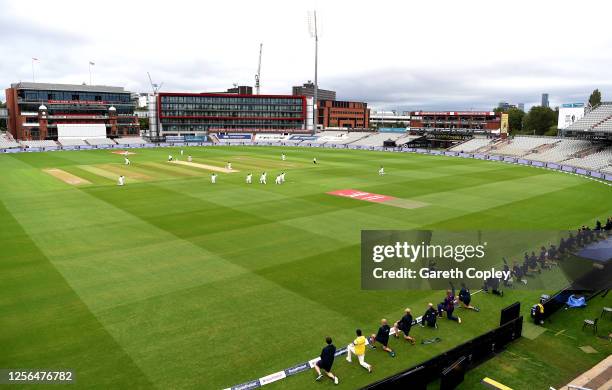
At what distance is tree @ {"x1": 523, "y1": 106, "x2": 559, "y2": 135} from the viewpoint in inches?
5197

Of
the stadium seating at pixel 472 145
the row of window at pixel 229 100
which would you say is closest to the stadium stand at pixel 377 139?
the stadium seating at pixel 472 145

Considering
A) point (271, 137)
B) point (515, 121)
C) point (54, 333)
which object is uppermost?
point (515, 121)

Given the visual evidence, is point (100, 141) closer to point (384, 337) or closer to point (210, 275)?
point (210, 275)

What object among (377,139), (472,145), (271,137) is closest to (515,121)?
(377,139)

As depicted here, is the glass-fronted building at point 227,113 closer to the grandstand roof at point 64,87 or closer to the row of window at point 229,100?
the row of window at point 229,100

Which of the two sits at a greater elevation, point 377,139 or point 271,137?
point 271,137

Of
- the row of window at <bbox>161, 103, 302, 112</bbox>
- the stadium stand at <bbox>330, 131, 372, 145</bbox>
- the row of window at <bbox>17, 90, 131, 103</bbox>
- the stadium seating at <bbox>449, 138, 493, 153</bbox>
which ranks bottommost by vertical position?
the stadium seating at <bbox>449, 138, 493, 153</bbox>

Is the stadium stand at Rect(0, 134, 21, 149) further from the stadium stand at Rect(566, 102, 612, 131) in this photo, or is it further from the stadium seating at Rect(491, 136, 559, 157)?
the stadium stand at Rect(566, 102, 612, 131)

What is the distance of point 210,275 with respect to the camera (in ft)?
66.9

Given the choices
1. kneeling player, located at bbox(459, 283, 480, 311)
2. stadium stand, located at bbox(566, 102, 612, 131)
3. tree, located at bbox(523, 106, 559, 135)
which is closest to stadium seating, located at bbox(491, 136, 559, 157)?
stadium stand, located at bbox(566, 102, 612, 131)

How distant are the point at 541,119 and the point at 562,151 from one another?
6121 centimetres

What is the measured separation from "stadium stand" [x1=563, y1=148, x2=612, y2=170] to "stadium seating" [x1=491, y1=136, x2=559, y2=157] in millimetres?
14818

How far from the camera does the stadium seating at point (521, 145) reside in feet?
287

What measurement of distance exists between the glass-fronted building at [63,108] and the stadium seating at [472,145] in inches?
3667
